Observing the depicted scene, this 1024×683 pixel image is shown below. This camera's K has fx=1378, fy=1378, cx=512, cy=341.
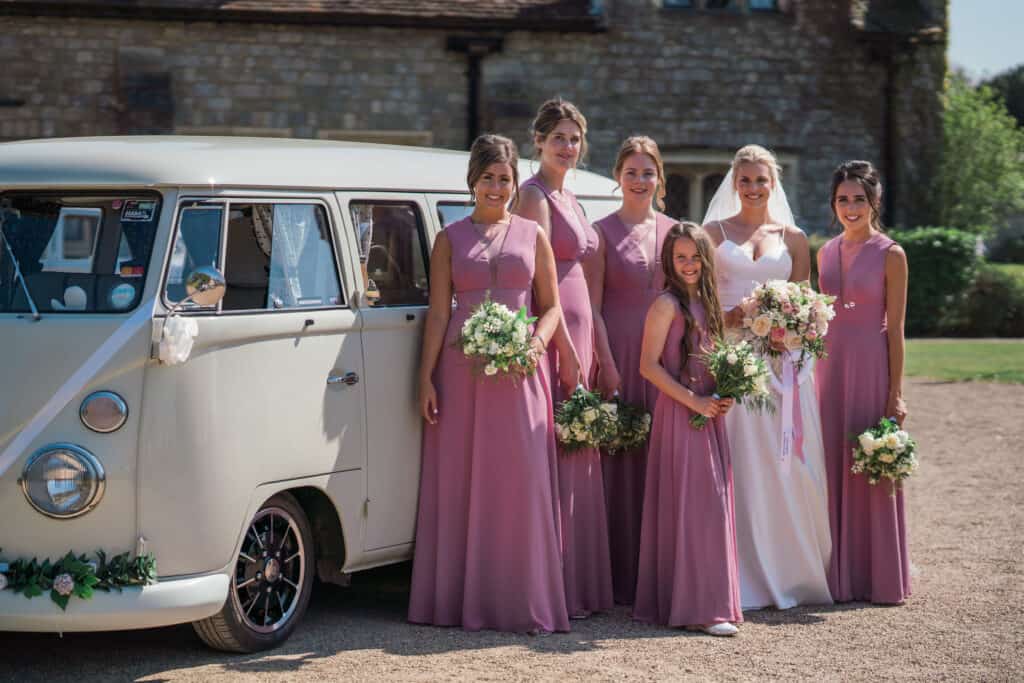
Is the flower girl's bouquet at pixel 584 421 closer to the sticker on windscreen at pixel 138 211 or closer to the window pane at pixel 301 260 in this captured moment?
the window pane at pixel 301 260

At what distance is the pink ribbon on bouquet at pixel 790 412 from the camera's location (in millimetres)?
7293

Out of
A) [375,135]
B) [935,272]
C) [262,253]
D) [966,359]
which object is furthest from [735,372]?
[935,272]

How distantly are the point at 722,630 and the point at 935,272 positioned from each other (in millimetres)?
17623

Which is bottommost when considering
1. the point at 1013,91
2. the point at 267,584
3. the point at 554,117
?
the point at 267,584

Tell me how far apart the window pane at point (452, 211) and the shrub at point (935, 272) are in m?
16.0

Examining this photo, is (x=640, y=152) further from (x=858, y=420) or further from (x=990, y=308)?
(x=990, y=308)

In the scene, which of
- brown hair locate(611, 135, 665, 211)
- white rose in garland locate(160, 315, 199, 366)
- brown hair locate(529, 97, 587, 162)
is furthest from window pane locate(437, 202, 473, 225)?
white rose in garland locate(160, 315, 199, 366)

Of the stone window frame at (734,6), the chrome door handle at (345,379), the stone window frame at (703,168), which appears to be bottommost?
the chrome door handle at (345,379)

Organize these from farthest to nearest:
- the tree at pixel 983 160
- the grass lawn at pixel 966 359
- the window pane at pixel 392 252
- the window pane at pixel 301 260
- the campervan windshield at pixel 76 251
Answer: the tree at pixel 983 160
the grass lawn at pixel 966 359
the window pane at pixel 392 252
the window pane at pixel 301 260
the campervan windshield at pixel 76 251

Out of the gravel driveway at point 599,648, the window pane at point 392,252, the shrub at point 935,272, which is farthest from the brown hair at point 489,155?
the shrub at point 935,272

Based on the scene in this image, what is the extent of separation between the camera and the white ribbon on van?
5.46m

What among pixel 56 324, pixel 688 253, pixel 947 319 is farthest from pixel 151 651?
pixel 947 319

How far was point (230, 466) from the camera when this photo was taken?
226 inches

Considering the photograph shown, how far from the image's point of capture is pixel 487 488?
661 cm
